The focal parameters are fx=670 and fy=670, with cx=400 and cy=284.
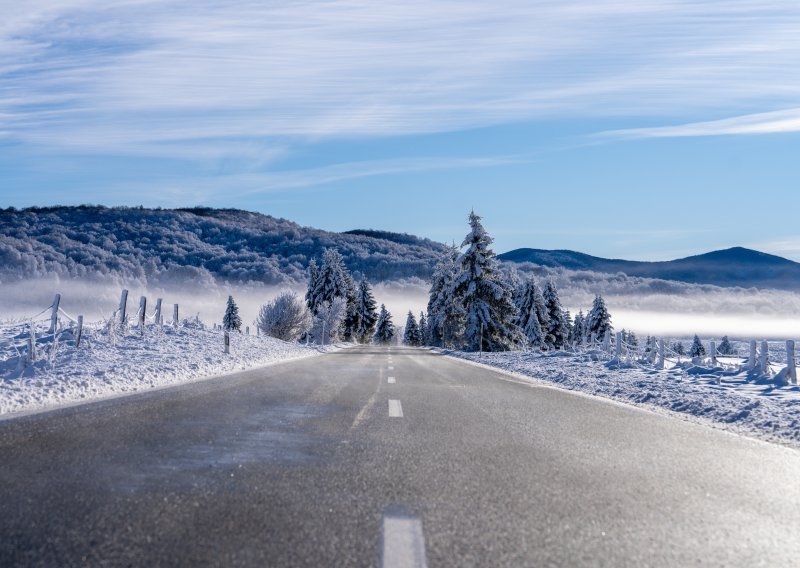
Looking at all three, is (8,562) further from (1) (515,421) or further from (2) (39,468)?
(1) (515,421)

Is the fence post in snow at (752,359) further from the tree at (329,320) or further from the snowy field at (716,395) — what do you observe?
the tree at (329,320)

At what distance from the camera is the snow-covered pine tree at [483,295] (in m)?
59.0

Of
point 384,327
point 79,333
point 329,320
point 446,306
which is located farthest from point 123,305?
point 384,327

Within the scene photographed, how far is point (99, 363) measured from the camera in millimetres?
15531

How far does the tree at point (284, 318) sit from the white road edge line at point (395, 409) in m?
67.3

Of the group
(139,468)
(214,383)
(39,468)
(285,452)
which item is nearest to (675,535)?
(285,452)

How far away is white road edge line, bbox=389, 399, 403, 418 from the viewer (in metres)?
8.99

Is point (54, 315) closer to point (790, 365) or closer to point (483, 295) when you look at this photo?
point (790, 365)

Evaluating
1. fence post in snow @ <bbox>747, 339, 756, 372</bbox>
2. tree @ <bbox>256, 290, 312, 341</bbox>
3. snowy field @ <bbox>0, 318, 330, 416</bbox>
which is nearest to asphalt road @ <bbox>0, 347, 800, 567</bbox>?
snowy field @ <bbox>0, 318, 330, 416</bbox>

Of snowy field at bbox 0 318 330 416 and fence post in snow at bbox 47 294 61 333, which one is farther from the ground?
fence post in snow at bbox 47 294 61 333

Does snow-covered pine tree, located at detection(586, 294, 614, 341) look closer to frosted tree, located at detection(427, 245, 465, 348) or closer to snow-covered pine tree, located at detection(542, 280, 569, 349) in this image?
snow-covered pine tree, located at detection(542, 280, 569, 349)

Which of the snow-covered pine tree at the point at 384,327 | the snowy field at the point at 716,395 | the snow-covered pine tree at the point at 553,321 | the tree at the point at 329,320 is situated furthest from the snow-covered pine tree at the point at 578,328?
the snowy field at the point at 716,395

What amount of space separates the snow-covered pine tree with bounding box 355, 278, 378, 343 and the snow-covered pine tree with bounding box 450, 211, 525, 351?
51290 millimetres

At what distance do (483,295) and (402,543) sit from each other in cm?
5711
